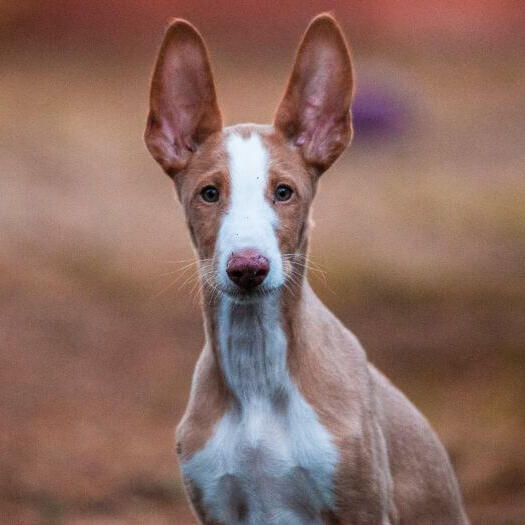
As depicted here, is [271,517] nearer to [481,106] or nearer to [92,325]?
[92,325]

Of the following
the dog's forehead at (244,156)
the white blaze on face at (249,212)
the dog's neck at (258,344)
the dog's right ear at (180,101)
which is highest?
the dog's right ear at (180,101)

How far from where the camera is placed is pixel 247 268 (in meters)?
4.41

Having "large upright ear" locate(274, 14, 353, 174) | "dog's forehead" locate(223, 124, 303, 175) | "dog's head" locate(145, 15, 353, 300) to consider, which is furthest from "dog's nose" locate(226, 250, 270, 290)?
"large upright ear" locate(274, 14, 353, 174)

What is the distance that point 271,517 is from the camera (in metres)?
4.82

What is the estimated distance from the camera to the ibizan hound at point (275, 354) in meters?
4.73

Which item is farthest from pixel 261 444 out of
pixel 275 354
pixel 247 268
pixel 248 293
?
pixel 247 268

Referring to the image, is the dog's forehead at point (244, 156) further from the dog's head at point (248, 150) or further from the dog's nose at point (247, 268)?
the dog's nose at point (247, 268)

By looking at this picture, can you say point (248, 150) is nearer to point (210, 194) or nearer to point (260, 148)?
point (260, 148)

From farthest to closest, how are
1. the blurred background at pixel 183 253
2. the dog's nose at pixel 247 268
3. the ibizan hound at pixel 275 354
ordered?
the blurred background at pixel 183 253
the ibizan hound at pixel 275 354
the dog's nose at pixel 247 268

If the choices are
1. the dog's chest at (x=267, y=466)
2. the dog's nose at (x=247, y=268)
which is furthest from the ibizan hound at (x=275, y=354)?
the dog's nose at (x=247, y=268)

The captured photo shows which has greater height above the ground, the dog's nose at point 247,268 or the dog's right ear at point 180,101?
the dog's right ear at point 180,101

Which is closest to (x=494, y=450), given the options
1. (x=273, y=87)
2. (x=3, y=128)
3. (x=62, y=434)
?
(x=62, y=434)

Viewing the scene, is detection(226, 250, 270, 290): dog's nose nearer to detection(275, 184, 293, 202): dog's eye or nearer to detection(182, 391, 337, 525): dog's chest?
detection(275, 184, 293, 202): dog's eye

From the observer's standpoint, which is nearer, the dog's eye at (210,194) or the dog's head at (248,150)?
the dog's head at (248,150)
